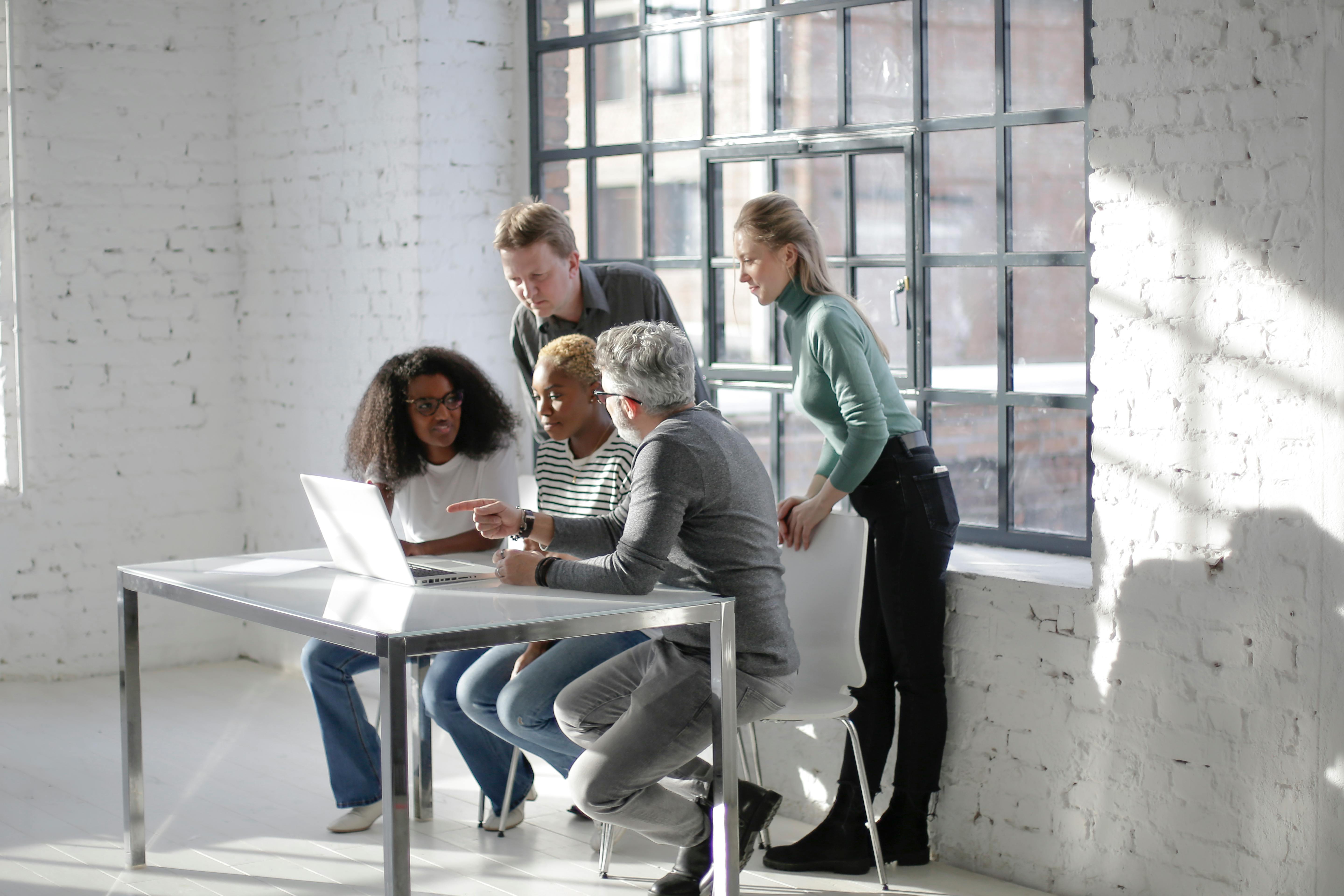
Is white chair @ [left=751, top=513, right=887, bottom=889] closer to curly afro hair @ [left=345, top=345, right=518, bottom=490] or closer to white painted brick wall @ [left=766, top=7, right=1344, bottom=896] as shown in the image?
white painted brick wall @ [left=766, top=7, right=1344, bottom=896]

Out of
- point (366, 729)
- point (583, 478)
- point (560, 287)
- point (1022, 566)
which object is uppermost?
point (560, 287)

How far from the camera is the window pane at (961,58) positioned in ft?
12.6

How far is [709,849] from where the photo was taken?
131 inches

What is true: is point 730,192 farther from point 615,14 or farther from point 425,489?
point 425,489

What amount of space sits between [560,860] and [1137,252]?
1.89 metres

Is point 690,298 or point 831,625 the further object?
point 690,298

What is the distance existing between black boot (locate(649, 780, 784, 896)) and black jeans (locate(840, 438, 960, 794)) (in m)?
0.37

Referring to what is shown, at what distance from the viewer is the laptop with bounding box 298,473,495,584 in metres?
3.09

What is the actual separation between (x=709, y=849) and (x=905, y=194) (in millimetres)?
1735

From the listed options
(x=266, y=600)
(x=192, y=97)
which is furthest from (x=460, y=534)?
(x=192, y=97)

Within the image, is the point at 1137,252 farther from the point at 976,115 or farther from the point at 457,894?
the point at 457,894

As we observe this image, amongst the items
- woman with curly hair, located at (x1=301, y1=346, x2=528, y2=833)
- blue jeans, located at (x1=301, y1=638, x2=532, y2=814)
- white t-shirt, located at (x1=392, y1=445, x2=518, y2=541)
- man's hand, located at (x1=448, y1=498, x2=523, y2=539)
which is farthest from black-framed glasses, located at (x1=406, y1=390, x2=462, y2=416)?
man's hand, located at (x1=448, y1=498, x2=523, y2=539)

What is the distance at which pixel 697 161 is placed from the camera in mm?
4617

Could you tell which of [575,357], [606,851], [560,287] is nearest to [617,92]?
[560,287]
